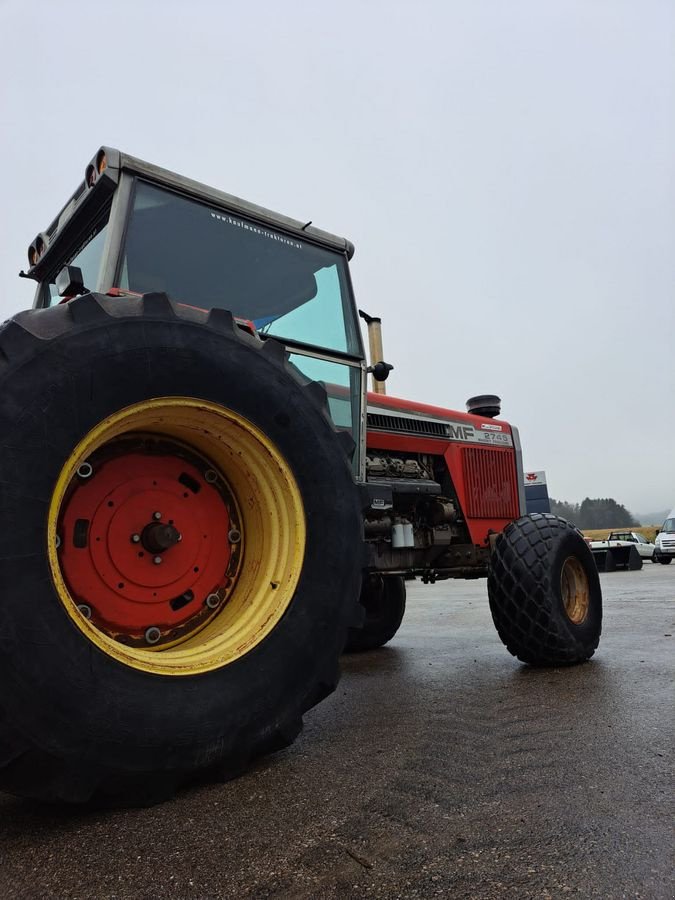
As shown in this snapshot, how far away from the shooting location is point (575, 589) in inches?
167

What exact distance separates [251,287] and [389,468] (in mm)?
1455

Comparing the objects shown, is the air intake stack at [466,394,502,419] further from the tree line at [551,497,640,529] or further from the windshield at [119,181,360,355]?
the tree line at [551,497,640,529]

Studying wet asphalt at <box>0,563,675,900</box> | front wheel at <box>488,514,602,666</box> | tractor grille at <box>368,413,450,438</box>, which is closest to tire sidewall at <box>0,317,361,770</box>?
wet asphalt at <box>0,563,675,900</box>

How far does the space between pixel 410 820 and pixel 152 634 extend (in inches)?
38.2

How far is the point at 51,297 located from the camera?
347 centimetres

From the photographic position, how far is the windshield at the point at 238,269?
271 cm

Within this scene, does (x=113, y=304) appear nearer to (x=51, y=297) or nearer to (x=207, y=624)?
(x=207, y=624)

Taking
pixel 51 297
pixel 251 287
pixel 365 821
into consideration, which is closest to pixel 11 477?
pixel 365 821

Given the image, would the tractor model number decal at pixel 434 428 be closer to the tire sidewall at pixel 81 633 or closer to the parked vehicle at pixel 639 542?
the tire sidewall at pixel 81 633

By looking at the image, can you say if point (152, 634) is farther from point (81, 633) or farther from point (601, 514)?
point (601, 514)

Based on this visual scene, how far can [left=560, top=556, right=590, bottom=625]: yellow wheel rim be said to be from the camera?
13.7 feet

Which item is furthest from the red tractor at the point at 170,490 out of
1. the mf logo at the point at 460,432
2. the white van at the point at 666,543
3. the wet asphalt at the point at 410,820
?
the white van at the point at 666,543

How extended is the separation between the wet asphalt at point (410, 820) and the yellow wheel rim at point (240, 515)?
420mm

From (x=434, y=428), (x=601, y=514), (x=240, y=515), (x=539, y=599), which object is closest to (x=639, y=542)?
(x=434, y=428)
